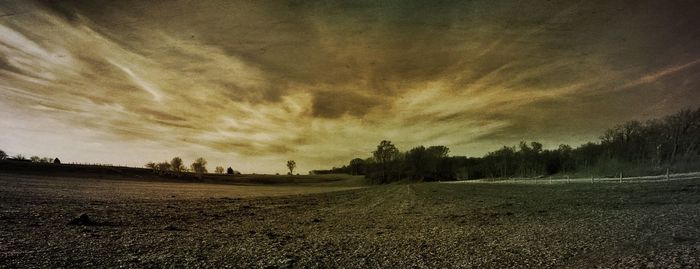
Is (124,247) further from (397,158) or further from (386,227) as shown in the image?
(397,158)

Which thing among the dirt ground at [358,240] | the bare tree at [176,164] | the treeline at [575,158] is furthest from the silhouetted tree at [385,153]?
the dirt ground at [358,240]

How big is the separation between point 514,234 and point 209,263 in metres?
13.0

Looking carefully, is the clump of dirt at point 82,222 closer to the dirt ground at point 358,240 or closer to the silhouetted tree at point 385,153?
the dirt ground at point 358,240

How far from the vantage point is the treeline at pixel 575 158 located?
74625mm

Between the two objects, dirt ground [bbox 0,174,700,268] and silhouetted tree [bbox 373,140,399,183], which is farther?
silhouetted tree [bbox 373,140,399,183]

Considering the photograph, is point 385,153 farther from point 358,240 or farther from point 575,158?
point 358,240

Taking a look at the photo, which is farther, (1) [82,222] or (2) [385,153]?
(2) [385,153]

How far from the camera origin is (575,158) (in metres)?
114

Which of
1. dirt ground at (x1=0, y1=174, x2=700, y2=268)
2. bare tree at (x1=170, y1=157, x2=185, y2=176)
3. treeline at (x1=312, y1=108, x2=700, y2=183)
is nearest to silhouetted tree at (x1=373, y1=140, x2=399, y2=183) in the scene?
treeline at (x1=312, y1=108, x2=700, y2=183)

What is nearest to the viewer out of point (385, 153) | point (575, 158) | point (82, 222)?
point (82, 222)

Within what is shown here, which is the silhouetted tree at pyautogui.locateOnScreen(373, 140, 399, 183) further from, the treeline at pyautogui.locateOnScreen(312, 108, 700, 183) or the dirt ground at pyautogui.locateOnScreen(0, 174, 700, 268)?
the dirt ground at pyautogui.locateOnScreen(0, 174, 700, 268)

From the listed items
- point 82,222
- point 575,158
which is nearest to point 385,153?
point 575,158

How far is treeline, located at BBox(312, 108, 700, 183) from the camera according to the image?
7462cm

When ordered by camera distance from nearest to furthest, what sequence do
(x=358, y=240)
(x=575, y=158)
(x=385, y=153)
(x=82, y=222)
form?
1. (x=358, y=240)
2. (x=82, y=222)
3. (x=575, y=158)
4. (x=385, y=153)
